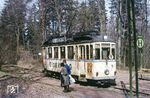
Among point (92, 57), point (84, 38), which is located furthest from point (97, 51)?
point (84, 38)

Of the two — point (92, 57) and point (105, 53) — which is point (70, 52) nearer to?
point (92, 57)

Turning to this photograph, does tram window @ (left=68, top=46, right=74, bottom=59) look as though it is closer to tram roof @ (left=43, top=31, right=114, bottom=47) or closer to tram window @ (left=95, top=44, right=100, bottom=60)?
tram roof @ (left=43, top=31, right=114, bottom=47)

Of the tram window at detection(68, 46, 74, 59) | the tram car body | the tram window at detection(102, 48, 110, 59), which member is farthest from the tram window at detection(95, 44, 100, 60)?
the tram window at detection(68, 46, 74, 59)

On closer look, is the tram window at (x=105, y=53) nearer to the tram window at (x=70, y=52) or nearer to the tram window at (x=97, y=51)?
the tram window at (x=97, y=51)

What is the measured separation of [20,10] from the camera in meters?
68.8

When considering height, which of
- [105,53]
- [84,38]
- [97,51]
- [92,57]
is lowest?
[92,57]

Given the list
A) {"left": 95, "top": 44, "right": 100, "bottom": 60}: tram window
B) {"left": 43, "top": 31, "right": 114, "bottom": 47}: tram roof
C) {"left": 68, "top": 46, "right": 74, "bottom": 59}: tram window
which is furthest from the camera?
{"left": 68, "top": 46, "right": 74, "bottom": 59}: tram window

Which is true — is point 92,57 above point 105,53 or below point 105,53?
below

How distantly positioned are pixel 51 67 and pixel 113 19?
3563 cm

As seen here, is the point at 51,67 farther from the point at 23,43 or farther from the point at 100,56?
the point at 23,43

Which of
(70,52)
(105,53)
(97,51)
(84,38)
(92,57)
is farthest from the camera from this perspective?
(70,52)

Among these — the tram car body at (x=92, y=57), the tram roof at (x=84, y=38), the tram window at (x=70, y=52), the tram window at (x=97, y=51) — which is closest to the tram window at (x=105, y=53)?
the tram car body at (x=92, y=57)

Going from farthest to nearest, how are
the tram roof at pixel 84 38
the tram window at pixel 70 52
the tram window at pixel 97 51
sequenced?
the tram window at pixel 70 52, the tram roof at pixel 84 38, the tram window at pixel 97 51

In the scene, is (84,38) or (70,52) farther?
(70,52)
